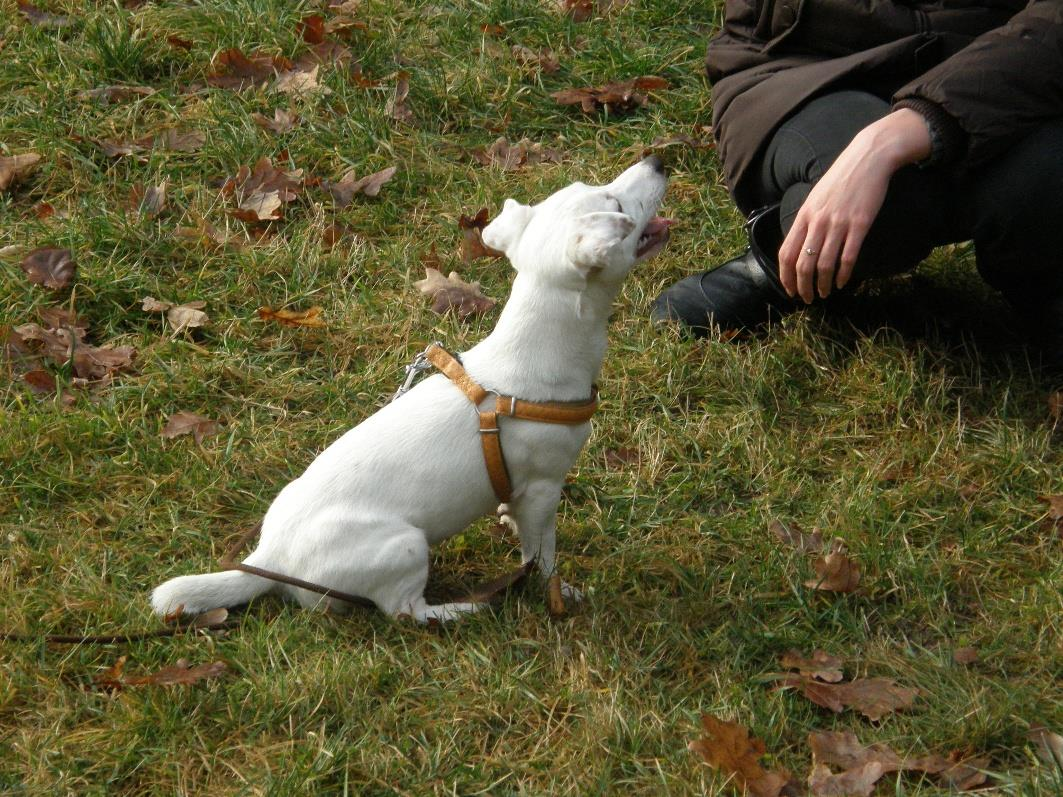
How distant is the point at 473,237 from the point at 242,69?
1324mm

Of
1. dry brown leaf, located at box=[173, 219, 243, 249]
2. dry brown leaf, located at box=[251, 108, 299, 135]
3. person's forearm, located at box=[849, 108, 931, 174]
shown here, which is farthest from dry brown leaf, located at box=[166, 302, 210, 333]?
person's forearm, located at box=[849, 108, 931, 174]

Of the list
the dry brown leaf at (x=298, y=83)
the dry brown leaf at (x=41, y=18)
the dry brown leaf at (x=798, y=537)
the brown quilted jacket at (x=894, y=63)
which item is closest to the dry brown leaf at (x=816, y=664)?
the dry brown leaf at (x=798, y=537)

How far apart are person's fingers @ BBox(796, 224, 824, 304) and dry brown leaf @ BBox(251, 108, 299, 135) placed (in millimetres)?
2287

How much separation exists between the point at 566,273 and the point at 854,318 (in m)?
1.43

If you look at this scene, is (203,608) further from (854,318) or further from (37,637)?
(854,318)

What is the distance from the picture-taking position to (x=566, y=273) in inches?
102

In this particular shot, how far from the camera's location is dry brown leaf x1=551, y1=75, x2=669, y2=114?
181 inches

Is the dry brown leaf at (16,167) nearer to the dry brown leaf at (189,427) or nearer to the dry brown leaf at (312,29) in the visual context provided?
the dry brown leaf at (312,29)

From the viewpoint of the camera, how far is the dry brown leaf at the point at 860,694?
2455 millimetres

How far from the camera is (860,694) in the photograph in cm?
250

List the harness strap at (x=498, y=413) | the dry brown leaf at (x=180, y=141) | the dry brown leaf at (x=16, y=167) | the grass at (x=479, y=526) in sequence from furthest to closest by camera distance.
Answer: the dry brown leaf at (x=180, y=141), the dry brown leaf at (x=16, y=167), the harness strap at (x=498, y=413), the grass at (x=479, y=526)

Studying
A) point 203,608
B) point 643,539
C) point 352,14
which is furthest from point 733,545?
point 352,14

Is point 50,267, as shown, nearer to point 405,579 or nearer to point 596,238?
point 405,579

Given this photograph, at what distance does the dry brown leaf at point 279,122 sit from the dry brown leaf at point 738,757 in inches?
117
